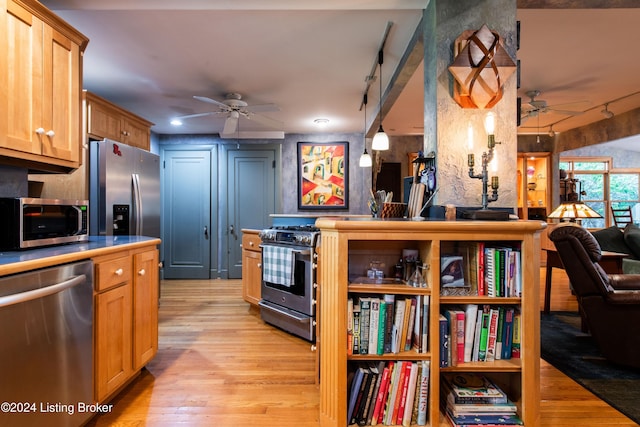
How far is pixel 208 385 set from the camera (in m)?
2.10

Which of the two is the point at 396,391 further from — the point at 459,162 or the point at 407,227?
A: the point at 459,162

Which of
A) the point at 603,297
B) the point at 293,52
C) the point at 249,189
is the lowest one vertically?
the point at 603,297

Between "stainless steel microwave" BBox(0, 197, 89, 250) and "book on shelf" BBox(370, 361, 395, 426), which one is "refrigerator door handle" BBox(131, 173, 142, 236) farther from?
"book on shelf" BBox(370, 361, 395, 426)

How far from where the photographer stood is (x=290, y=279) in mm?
2924

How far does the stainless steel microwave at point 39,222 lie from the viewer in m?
1.62

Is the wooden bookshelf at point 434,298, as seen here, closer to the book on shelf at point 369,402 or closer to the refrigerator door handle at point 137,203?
the book on shelf at point 369,402

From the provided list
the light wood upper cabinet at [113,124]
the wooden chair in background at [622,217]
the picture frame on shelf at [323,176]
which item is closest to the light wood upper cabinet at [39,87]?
the light wood upper cabinet at [113,124]

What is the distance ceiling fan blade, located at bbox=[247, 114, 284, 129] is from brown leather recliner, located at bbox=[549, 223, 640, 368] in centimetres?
392

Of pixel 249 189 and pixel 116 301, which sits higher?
pixel 249 189

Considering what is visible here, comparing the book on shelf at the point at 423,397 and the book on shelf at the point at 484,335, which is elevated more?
the book on shelf at the point at 484,335

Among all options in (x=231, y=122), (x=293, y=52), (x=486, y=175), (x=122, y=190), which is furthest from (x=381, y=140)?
(x=122, y=190)

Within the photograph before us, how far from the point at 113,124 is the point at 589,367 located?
482 cm

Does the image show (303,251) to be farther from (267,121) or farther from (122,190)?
(267,121)

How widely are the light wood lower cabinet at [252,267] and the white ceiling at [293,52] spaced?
5.72 feet
